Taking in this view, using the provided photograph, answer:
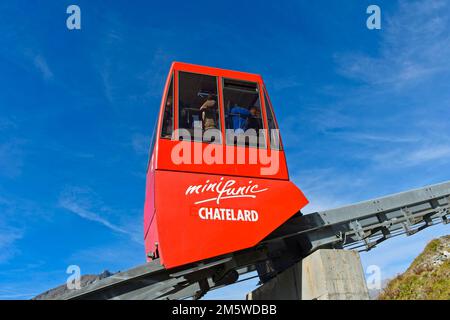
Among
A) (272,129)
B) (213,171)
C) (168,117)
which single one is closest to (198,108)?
(168,117)

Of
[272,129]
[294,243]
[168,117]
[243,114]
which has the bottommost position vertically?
[294,243]

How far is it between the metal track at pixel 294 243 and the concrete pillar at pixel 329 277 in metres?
0.44

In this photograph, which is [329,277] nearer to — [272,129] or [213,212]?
[213,212]

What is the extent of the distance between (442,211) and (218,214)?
5373mm

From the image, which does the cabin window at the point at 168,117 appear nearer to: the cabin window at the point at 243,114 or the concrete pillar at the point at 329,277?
the cabin window at the point at 243,114

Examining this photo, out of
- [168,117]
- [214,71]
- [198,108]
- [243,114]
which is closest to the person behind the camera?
[168,117]

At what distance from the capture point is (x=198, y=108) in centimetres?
756

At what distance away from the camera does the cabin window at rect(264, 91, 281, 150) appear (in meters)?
Result: 7.62

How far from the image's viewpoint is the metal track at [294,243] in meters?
6.67

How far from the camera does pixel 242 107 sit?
7.85 m

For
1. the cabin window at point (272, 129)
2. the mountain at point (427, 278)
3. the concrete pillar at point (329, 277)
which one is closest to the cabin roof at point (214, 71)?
the cabin window at point (272, 129)

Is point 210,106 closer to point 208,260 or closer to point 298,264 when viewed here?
point 208,260

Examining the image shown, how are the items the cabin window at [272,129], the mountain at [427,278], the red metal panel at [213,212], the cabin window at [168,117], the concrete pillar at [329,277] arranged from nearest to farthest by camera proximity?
the red metal panel at [213,212] → the concrete pillar at [329,277] → the cabin window at [168,117] → the cabin window at [272,129] → the mountain at [427,278]

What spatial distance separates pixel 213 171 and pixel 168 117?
1.31 m
